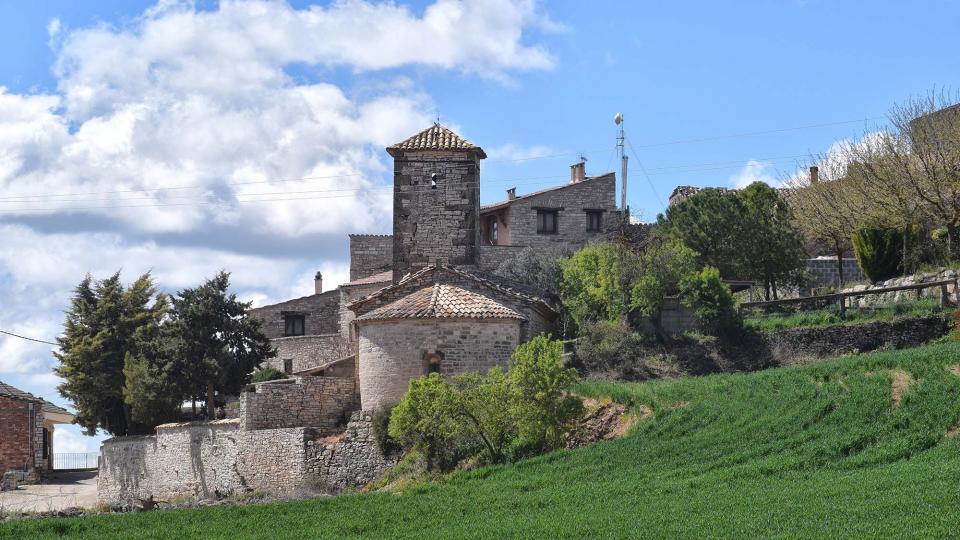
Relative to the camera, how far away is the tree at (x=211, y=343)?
44.9 meters

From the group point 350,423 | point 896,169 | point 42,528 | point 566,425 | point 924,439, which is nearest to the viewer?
point 924,439

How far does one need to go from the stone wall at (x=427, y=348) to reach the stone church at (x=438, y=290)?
26 mm

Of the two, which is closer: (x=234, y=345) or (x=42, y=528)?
(x=42, y=528)

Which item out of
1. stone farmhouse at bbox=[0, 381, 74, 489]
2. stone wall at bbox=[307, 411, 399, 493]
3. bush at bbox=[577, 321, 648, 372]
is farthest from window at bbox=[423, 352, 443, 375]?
stone farmhouse at bbox=[0, 381, 74, 489]

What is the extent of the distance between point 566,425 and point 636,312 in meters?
13.2

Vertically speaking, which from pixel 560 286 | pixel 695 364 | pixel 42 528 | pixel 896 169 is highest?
pixel 896 169

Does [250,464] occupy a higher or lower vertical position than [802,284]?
lower

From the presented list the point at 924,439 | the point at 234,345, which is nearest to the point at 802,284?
the point at 234,345

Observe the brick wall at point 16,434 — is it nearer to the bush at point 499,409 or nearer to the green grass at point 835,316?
the bush at point 499,409

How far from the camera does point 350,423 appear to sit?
120 ft

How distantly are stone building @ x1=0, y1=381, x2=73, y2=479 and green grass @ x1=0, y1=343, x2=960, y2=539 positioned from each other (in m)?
25.0

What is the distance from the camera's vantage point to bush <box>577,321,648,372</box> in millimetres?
40031

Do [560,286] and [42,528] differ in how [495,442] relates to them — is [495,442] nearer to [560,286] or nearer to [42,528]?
[42,528]

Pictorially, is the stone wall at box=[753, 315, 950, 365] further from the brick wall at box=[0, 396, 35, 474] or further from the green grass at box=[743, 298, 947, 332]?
the brick wall at box=[0, 396, 35, 474]
